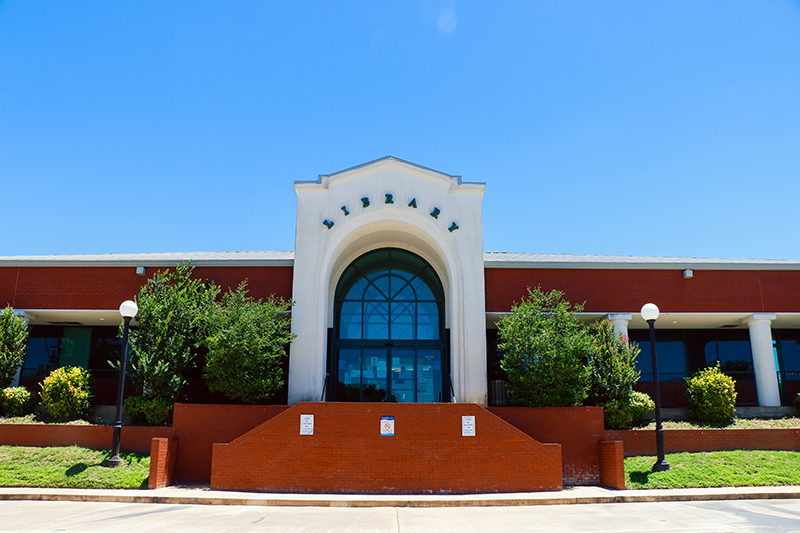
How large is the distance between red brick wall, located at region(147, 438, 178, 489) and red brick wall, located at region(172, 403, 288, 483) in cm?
34

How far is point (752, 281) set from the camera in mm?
19016

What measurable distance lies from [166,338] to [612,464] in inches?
475

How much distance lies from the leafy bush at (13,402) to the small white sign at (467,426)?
1297 cm

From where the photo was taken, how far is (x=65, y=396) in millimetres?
16078

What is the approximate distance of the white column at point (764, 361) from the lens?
17.9 meters

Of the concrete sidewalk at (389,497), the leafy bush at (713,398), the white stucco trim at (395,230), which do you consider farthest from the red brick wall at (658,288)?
the concrete sidewalk at (389,497)

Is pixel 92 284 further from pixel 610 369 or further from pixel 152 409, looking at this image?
pixel 610 369

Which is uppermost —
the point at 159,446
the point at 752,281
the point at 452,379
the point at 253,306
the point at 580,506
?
the point at 752,281

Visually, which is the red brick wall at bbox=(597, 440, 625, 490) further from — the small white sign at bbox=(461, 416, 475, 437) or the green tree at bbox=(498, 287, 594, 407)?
the small white sign at bbox=(461, 416, 475, 437)

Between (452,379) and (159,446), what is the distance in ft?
26.7

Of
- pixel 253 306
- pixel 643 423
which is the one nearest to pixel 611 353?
pixel 643 423

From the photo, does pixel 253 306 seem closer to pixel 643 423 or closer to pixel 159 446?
pixel 159 446

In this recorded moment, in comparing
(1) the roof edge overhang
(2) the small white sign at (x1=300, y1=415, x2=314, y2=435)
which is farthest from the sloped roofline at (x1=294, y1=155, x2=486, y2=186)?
(2) the small white sign at (x1=300, y1=415, x2=314, y2=435)

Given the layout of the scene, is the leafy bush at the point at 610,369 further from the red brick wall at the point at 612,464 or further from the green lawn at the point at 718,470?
the red brick wall at the point at 612,464
